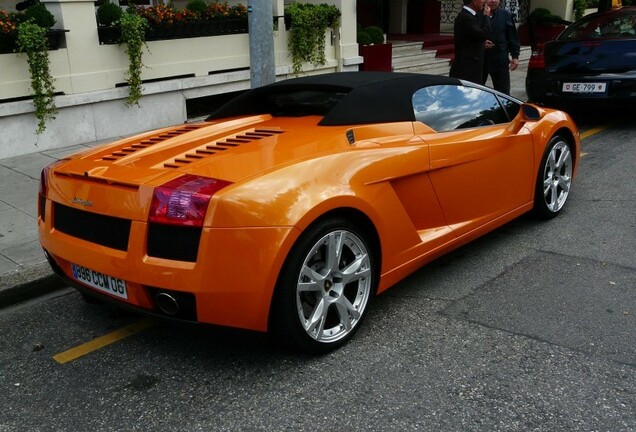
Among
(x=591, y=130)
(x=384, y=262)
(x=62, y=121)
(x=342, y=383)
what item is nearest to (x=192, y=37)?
(x=62, y=121)

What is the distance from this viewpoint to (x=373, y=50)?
1189 centimetres

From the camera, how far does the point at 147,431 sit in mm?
2885

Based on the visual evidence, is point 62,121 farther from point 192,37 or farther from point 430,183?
point 430,183

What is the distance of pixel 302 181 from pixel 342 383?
0.99 meters

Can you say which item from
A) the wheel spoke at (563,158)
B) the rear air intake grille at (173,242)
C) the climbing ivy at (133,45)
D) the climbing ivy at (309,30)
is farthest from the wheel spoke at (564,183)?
the climbing ivy at (309,30)

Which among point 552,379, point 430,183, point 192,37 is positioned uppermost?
point 192,37

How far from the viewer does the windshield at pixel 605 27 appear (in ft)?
29.3

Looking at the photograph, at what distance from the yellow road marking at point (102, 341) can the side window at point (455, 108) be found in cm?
208

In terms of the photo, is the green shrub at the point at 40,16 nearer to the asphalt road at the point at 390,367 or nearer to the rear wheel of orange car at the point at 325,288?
the asphalt road at the point at 390,367

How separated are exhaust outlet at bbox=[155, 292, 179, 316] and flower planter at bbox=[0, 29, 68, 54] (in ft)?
17.5

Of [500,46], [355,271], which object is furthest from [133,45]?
[355,271]

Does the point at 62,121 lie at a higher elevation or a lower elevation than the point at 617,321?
higher

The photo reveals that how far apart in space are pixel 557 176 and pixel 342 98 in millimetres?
2323

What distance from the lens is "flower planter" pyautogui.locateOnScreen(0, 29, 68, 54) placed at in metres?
7.21
